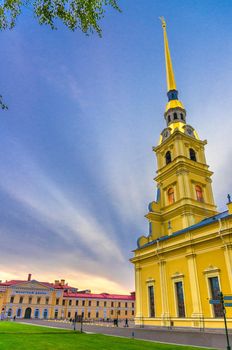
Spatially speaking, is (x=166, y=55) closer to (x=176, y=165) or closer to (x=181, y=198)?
(x=176, y=165)

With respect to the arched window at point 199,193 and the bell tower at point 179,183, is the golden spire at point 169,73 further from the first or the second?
the arched window at point 199,193

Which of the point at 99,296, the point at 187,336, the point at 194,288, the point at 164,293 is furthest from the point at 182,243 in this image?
the point at 99,296

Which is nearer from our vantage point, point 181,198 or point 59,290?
point 181,198

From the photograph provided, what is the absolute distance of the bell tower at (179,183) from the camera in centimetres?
3105

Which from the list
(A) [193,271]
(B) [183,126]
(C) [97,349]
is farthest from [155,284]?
(B) [183,126]

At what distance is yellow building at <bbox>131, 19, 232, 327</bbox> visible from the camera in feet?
71.3

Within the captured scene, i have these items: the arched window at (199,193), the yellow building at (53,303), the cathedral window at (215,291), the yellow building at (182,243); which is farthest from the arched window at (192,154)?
the yellow building at (53,303)

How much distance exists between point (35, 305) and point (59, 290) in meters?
7.84

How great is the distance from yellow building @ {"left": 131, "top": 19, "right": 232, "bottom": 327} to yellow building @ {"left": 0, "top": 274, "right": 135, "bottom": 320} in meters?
43.3

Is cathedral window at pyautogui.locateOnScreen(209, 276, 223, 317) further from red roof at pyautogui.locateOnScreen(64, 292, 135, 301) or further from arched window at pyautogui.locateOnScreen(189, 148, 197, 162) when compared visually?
red roof at pyautogui.locateOnScreen(64, 292, 135, 301)

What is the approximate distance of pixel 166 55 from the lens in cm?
4534

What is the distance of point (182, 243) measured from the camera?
25.3 m

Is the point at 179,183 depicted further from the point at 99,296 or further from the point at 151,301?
the point at 99,296

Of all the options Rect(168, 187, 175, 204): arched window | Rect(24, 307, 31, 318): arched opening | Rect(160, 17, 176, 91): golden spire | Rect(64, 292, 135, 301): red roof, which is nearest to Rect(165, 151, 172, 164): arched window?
Rect(168, 187, 175, 204): arched window
